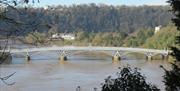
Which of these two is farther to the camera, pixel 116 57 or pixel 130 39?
pixel 130 39

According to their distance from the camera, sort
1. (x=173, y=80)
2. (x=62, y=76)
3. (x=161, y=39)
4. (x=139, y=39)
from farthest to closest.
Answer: (x=139, y=39), (x=161, y=39), (x=62, y=76), (x=173, y=80)

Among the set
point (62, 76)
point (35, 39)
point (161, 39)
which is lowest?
point (62, 76)

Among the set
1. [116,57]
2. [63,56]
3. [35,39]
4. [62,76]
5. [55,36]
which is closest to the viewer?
[35,39]

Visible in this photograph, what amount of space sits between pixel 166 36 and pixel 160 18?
82.3ft

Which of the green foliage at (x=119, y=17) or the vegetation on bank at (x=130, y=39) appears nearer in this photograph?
the vegetation on bank at (x=130, y=39)

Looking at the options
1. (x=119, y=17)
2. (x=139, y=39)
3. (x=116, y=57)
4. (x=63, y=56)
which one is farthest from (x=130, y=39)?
(x=119, y=17)

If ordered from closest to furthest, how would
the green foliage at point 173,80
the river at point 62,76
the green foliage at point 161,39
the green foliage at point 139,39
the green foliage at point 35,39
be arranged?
the green foliage at point 35,39, the green foliage at point 173,80, the river at point 62,76, the green foliage at point 161,39, the green foliage at point 139,39

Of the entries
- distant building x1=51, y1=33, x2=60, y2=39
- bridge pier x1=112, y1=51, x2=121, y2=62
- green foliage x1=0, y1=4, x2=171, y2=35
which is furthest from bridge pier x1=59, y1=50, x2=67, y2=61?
distant building x1=51, y1=33, x2=60, y2=39

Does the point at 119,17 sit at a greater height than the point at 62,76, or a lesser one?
greater

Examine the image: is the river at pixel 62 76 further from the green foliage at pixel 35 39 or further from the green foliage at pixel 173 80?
the green foliage at pixel 35 39

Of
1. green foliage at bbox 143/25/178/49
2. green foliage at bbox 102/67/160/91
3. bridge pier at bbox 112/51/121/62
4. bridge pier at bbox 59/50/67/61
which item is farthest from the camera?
green foliage at bbox 143/25/178/49

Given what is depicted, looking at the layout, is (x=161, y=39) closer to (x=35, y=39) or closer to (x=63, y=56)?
(x=63, y=56)

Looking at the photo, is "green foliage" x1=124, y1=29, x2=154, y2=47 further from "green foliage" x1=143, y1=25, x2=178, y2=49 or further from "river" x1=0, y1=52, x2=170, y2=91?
"river" x1=0, y1=52, x2=170, y2=91

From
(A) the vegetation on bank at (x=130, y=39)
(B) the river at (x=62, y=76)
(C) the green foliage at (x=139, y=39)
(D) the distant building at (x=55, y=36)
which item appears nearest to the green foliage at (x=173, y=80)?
(D) the distant building at (x=55, y=36)
